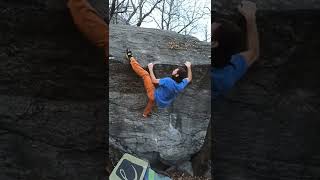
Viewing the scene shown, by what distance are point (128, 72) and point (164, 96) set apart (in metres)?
0.35

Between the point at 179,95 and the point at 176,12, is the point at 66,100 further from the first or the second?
the point at 176,12

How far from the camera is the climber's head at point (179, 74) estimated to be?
3.40m

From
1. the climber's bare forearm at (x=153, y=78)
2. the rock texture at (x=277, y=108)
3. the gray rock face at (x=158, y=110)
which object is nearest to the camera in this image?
the rock texture at (x=277, y=108)

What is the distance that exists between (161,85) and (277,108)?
1.98 m

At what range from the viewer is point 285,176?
1.37m

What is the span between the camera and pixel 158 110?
11.6 ft

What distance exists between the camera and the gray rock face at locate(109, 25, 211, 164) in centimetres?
343

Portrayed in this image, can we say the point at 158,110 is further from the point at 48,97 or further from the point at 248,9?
the point at 248,9

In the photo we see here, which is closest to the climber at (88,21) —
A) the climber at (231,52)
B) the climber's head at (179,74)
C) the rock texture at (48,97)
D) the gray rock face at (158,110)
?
the rock texture at (48,97)

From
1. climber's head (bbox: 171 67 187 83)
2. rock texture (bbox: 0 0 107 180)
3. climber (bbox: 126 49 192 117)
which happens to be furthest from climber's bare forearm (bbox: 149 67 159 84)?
rock texture (bbox: 0 0 107 180)

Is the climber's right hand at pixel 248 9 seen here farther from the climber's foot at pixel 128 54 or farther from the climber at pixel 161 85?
the climber's foot at pixel 128 54

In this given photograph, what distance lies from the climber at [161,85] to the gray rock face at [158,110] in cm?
5

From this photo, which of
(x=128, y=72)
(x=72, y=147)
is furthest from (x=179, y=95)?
(x=72, y=147)

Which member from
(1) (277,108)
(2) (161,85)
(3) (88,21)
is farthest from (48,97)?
(2) (161,85)
